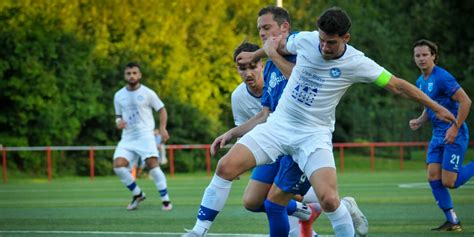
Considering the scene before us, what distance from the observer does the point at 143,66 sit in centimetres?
3428

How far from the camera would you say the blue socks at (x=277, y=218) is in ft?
29.0

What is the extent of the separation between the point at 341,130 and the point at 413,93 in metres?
32.6

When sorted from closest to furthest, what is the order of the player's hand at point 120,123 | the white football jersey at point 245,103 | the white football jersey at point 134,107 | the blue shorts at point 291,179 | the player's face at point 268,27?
the blue shorts at point 291,179, the player's face at point 268,27, the white football jersey at point 245,103, the player's hand at point 120,123, the white football jersey at point 134,107

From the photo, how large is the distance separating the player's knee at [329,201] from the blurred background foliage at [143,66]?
75.0 ft

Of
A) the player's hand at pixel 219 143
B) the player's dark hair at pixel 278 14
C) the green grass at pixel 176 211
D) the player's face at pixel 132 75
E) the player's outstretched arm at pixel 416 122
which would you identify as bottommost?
the green grass at pixel 176 211

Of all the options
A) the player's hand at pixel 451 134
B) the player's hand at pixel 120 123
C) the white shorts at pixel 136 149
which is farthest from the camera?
the white shorts at pixel 136 149

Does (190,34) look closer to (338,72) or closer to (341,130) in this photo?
(341,130)

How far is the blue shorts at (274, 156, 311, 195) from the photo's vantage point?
28.7 ft

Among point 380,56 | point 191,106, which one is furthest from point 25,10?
point 380,56

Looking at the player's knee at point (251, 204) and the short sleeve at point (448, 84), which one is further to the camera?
the short sleeve at point (448, 84)

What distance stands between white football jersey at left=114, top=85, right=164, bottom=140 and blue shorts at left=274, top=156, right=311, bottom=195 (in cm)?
792

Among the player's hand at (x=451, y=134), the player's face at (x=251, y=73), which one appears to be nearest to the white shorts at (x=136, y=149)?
the player's hand at (x=451, y=134)

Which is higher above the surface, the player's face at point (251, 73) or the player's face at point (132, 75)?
the player's face at point (251, 73)

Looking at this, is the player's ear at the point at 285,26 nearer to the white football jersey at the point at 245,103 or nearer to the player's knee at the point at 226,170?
the white football jersey at the point at 245,103
